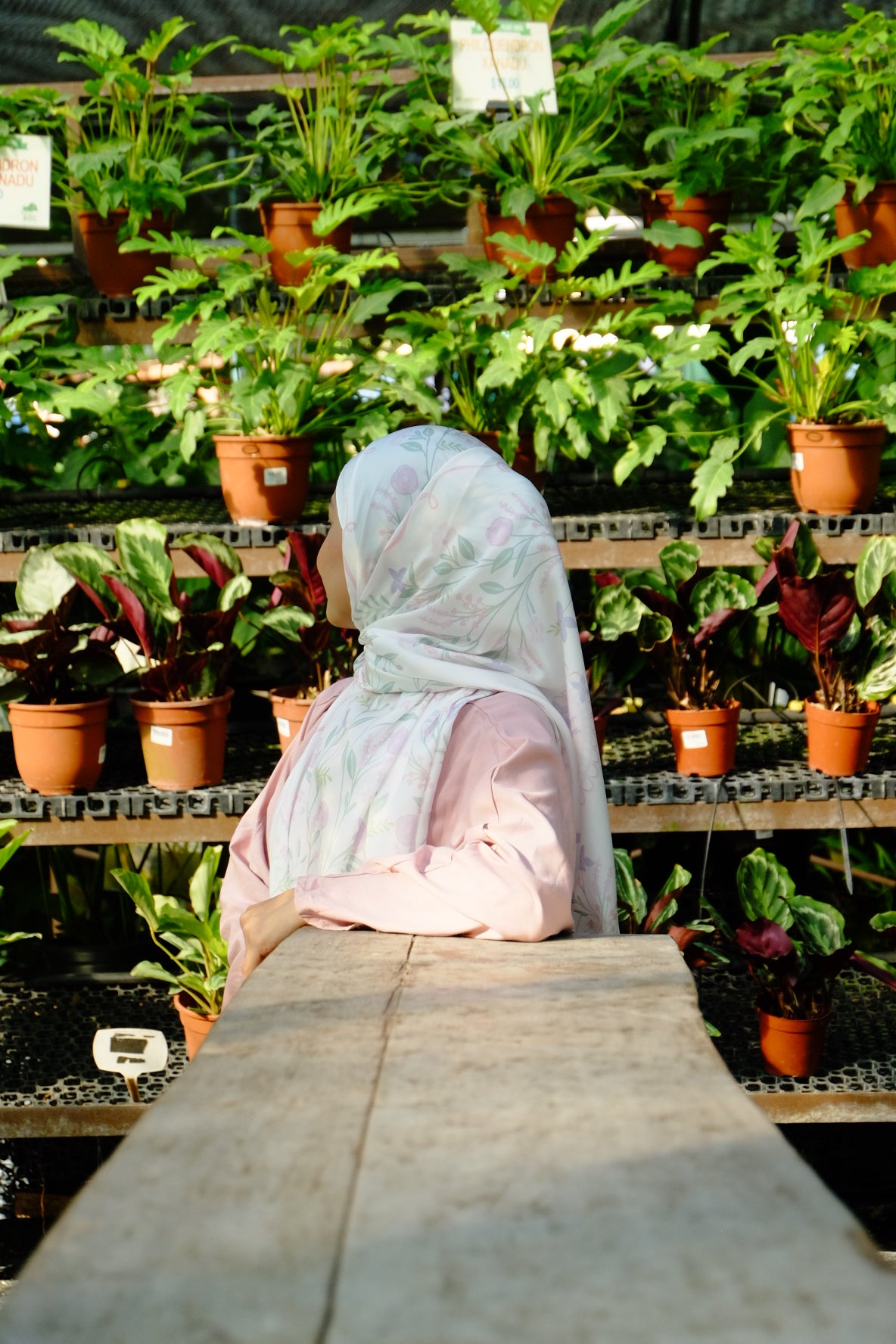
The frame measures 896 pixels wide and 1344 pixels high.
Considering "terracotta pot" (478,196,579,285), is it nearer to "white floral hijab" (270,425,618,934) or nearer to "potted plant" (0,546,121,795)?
"potted plant" (0,546,121,795)

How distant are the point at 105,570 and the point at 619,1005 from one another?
1.87 meters

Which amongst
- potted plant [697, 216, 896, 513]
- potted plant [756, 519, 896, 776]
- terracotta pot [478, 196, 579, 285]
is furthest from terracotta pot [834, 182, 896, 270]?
potted plant [756, 519, 896, 776]

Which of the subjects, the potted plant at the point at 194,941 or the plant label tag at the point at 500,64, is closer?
the potted plant at the point at 194,941

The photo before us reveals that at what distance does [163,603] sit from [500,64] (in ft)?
4.71

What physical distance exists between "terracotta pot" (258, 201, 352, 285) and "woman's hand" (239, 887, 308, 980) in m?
2.04

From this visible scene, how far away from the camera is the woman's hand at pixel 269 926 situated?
3.74ft

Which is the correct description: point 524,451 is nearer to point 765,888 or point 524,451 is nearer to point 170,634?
point 170,634

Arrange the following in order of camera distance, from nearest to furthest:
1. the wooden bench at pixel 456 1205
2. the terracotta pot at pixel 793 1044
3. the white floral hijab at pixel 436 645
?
the wooden bench at pixel 456 1205, the white floral hijab at pixel 436 645, the terracotta pot at pixel 793 1044

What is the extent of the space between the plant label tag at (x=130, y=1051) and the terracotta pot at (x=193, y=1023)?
14cm

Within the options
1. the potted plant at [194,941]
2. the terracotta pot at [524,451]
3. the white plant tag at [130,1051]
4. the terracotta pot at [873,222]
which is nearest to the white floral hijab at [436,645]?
the white plant tag at [130,1051]

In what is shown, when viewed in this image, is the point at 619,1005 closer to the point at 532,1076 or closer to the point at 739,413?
the point at 532,1076

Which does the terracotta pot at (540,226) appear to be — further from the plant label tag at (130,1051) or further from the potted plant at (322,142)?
the plant label tag at (130,1051)

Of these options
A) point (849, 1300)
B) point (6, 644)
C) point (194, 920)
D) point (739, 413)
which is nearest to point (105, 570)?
point (6, 644)

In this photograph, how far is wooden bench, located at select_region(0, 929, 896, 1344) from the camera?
0.50 meters
